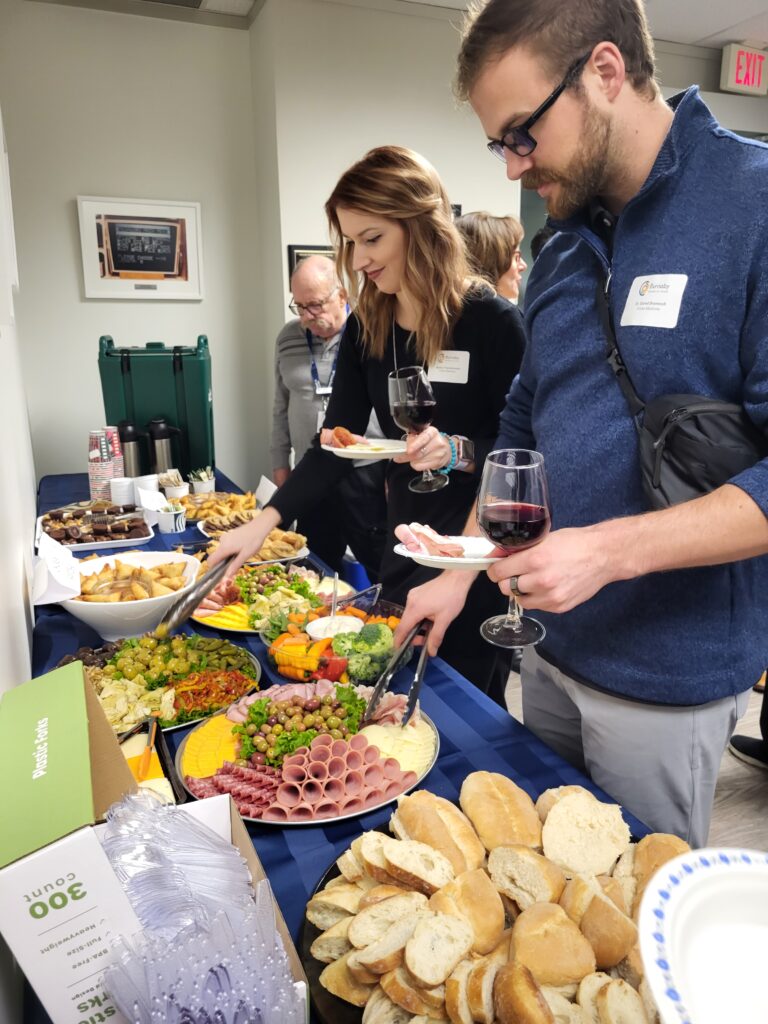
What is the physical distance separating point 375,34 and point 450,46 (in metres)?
0.55

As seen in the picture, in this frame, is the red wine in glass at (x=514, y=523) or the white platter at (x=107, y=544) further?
the white platter at (x=107, y=544)

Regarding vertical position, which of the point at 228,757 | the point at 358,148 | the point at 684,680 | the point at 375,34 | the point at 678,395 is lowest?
the point at 228,757

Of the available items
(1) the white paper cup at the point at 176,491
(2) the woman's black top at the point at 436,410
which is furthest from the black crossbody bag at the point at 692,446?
(1) the white paper cup at the point at 176,491

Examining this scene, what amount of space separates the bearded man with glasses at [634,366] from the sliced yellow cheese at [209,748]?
1.94ft

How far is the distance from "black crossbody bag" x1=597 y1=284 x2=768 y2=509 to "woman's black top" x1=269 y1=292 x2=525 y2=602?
841mm

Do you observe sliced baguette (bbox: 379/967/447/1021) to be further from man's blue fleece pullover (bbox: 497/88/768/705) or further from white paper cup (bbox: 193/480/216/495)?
Result: white paper cup (bbox: 193/480/216/495)

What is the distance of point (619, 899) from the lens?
80 cm

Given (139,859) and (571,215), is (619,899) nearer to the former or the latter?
(139,859)

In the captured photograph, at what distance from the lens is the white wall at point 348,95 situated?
4.50m

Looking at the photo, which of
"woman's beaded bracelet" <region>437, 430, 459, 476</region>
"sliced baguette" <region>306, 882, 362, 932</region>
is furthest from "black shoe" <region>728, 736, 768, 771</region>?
"sliced baguette" <region>306, 882, 362, 932</region>

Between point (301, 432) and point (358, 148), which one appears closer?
point (301, 432)

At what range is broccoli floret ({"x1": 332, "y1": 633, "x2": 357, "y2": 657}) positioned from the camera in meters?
1.45

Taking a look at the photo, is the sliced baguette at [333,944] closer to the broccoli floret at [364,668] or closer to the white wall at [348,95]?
the broccoli floret at [364,668]

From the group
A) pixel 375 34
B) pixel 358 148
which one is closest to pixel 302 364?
pixel 358 148
